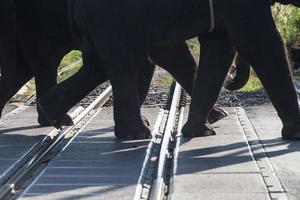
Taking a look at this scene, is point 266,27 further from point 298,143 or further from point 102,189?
point 102,189

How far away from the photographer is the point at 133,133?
25.4 feet

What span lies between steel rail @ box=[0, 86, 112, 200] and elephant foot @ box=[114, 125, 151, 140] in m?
0.54

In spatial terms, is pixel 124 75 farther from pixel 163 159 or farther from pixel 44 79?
pixel 44 79

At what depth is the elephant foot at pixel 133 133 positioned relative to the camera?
7715 millimetres

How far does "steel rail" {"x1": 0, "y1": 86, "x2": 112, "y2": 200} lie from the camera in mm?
5633

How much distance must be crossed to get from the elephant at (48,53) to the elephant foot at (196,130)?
78cm

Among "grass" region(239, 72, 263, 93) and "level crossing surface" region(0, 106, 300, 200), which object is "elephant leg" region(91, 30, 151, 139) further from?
"grass" region(239, 72, 263, 93)

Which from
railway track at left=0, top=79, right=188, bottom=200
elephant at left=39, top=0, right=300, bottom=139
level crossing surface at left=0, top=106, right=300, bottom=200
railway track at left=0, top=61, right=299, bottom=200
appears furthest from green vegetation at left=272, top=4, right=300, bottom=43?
elephant at left=39, top=0, right=300, bottom=139

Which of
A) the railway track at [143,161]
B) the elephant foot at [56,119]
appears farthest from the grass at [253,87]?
the elephant foot at [56,119]

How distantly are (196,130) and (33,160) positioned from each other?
182 centimetres

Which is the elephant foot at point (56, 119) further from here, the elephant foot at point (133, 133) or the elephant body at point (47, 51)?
the elephant foot at point (133, 133)

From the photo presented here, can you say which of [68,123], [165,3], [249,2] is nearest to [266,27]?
[249,2]

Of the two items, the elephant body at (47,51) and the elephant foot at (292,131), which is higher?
the elephant body at (47,51)

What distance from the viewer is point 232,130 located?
27.0ft
